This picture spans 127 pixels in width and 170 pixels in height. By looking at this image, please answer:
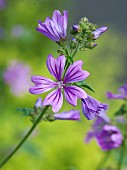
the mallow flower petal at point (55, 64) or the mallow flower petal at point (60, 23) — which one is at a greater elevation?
the mallow flower petal at point (60, 23)

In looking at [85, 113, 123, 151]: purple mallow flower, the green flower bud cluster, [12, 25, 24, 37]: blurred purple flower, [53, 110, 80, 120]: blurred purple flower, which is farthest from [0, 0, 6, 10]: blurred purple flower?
the green flower bud cluster

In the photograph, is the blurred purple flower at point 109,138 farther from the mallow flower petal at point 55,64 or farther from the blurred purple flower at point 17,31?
the blurred purple flower at point 17,31

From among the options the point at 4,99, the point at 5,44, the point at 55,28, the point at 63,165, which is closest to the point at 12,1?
the point at 5,44

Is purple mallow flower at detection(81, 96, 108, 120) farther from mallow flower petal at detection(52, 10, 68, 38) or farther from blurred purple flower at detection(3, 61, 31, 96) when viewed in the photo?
blurred purple flower at detection(3, 61, 31, 96)

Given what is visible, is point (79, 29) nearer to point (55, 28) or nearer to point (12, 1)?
point (55, 28)

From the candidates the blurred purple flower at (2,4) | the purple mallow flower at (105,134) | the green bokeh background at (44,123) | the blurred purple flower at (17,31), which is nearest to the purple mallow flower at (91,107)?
the purple mallow flower at (105,134)
